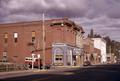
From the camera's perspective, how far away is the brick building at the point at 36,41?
7506 centimetres

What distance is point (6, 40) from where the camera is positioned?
79.6 meters

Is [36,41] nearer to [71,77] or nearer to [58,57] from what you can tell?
[58,57]

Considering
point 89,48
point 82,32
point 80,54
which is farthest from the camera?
point 89,48

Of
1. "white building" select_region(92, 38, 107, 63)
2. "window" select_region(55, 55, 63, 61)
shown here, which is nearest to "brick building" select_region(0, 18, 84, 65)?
"window" select_region(55, 55, 63, 61)

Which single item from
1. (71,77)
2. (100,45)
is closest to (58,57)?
(71,77)

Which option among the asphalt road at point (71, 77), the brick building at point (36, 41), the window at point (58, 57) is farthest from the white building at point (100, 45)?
the asphalt road at point (71, 77)

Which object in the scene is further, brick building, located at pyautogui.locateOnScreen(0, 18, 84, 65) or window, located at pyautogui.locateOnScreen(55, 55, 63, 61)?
window, located at pyautogui.locateOnScreen(55, 55, 63, 61)

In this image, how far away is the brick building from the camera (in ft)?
246

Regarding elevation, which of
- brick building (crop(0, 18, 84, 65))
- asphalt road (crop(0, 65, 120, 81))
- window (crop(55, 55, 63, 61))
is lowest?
asphalt road (crop(0, 65, 120, 81))

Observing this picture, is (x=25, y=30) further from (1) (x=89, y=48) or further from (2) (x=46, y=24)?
(1) (x=89, y=48)

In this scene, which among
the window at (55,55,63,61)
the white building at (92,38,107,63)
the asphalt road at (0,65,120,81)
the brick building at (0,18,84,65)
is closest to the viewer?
the asphalt road at (0,65,120,81)

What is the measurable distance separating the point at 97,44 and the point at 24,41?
3090 inches

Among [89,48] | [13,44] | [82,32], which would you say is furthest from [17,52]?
[89,48]

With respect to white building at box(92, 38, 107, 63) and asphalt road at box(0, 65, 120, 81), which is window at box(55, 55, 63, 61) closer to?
asphalt road at box(0, 65, 120, 81)
